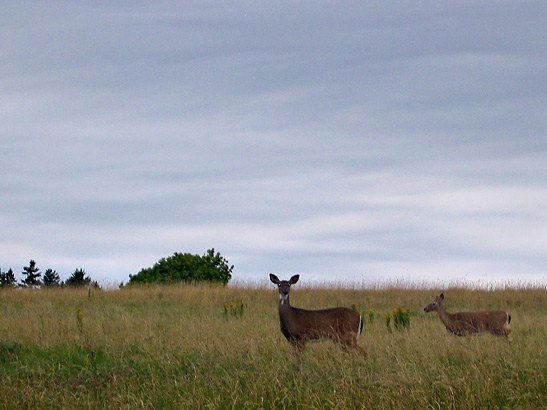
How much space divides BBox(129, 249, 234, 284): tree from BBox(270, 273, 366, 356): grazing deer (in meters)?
19.2

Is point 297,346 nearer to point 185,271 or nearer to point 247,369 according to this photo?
point 247,369

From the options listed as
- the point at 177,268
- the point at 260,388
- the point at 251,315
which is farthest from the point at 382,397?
the point at 177,268

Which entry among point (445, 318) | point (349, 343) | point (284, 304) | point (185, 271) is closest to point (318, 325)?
point (349, 343)

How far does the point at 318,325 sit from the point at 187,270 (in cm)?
2048

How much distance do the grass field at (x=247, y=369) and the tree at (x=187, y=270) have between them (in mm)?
13661

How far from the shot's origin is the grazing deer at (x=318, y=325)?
12.1 m

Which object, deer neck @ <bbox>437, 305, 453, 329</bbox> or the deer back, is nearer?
the deer back

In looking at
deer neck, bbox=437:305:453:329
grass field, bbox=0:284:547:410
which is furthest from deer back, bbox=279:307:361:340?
deer neck, bbox=437:305:453:329

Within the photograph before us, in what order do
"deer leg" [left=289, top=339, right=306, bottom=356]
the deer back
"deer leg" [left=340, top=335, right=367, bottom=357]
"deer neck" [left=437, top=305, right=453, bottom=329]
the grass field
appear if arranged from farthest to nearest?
1. "deer neck" [left=437, top=305, right=453, bottom=329]
2. the deer back
3. "deer leg" [left=340, top=335, right=367, bottom=357]
4. "deer leg" [left=289, top=339, right=306, bottom=356]
5. the grass field

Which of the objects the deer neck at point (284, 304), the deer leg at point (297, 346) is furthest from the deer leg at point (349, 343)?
the deer neck at point (284, 304)

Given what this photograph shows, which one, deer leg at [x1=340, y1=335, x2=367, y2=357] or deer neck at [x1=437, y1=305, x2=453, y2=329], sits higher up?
deer neck at [x1=437, y1=305, x2=453, y2=329]

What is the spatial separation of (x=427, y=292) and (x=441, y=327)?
32.6ft

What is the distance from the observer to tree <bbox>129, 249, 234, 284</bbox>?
31875 millimetres

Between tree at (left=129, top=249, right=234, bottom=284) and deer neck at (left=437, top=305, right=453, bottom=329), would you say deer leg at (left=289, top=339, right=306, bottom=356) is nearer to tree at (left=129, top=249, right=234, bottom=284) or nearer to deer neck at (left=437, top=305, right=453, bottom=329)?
deer neck at (left=437, top=305, right=453, bottom=329)
